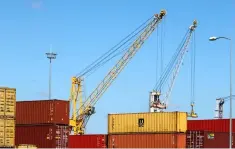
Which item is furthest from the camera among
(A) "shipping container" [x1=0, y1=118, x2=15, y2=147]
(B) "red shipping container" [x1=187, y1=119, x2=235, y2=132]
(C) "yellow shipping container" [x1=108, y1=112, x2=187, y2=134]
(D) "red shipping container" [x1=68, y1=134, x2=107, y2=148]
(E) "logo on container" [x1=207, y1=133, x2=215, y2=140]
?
(B) "red shipping container" [x1=187, y1=119, x2=235, y2=132]

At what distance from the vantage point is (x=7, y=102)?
50188 mm

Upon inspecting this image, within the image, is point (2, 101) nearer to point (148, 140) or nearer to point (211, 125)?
point (148, 140)

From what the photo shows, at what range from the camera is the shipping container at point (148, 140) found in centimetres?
Answer: 6041

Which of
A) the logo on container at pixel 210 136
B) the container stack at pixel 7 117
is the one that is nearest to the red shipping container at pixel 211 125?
the logo on container at pixel 210 136

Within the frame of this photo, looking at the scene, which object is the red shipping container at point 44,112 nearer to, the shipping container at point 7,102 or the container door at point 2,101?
the shipping container at point 7,102

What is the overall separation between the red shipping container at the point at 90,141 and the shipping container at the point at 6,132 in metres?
16.9

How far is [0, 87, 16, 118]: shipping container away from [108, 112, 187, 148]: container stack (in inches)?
647

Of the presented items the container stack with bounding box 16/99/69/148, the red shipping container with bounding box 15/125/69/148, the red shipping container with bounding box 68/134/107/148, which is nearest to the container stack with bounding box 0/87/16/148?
the red shipping container with bounding box 15/125/69/148

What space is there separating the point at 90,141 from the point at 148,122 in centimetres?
801

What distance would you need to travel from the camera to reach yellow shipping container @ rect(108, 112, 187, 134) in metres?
61.0

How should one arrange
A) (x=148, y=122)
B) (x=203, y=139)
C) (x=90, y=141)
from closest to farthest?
(x=203, y=139) → (x=148, y=122) → (x=90, y=141)

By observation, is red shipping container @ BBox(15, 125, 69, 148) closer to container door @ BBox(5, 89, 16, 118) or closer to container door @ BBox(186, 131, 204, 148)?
container door @ BBox(5, 89, 16, 118)

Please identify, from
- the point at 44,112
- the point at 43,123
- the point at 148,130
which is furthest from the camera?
the point at 148,130

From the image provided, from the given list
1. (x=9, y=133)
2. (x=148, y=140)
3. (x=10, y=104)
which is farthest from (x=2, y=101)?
(x=148, y=140)
